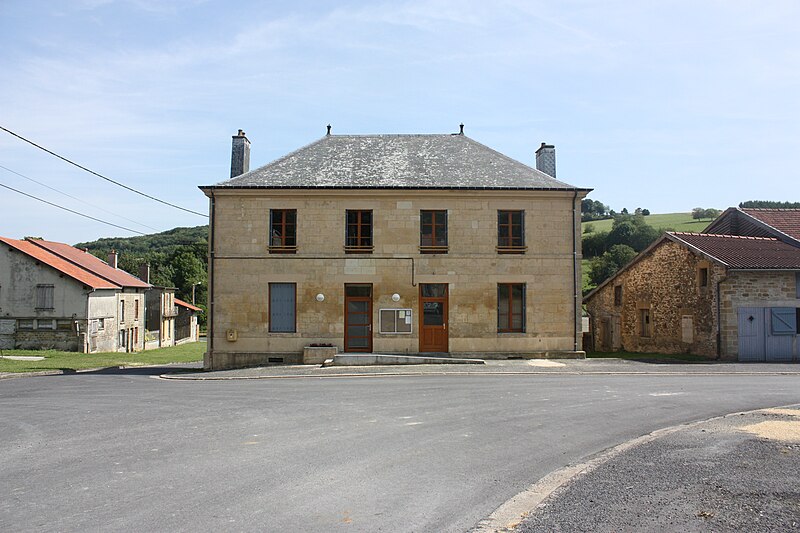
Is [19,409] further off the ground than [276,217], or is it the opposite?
[276,217]

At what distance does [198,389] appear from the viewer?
1620cm

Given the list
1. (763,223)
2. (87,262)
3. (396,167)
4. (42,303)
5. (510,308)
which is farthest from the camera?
(87,262)

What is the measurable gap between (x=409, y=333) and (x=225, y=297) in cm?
682

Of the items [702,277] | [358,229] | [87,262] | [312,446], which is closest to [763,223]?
[702,277]

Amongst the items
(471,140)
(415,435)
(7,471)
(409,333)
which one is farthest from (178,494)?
(471,140)

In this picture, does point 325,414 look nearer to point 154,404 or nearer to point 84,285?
point 154,404

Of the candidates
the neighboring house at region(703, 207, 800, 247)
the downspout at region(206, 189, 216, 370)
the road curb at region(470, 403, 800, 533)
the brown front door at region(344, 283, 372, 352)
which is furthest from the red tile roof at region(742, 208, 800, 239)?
the downspout at region(206, 189, 216, 370)

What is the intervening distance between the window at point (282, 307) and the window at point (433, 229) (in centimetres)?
508

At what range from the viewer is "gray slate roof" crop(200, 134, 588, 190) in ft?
76.8

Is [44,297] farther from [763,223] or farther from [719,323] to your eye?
[763,223]

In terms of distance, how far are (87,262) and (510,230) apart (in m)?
33.6

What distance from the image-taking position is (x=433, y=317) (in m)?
23.3

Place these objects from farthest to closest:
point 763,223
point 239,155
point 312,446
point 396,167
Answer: point 763,223 → point 239,155 → point 396,167 → point 312,446

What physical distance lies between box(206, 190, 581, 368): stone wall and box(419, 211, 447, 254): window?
0.25m
